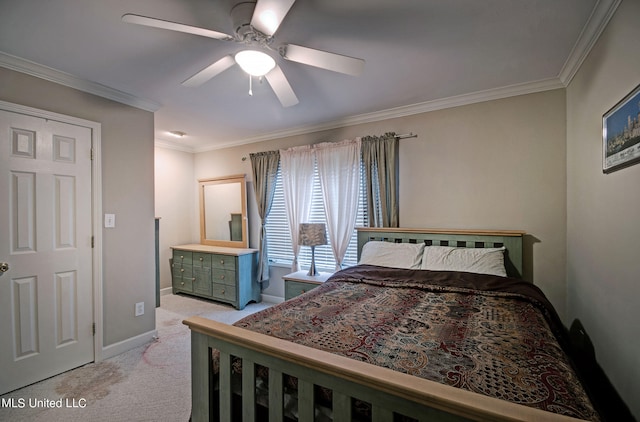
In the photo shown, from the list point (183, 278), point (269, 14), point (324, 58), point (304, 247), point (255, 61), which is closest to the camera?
point (269, 14)

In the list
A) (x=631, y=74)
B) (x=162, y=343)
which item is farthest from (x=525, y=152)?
(x=162, y=343)

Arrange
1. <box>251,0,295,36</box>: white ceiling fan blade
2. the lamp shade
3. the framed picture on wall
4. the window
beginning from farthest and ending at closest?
the window < the lamp shade < the framed picture on wall < <box>251,0,295,36</box>: white ceiling fan blade

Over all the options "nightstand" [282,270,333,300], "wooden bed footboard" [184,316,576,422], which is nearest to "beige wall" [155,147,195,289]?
"nightstand" [282,270,333,300]

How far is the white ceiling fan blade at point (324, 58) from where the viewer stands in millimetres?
1564

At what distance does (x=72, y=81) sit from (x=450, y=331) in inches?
133

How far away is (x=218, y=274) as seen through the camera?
12.9 ft

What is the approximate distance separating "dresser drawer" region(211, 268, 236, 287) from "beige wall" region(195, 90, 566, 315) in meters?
2.38

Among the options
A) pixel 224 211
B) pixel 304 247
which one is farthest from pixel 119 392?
pixel 224 211

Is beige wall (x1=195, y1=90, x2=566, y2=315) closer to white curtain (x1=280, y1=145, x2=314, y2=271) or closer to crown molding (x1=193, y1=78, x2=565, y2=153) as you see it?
crown molding (x1=193, y1=78, x2=565, y2=153)

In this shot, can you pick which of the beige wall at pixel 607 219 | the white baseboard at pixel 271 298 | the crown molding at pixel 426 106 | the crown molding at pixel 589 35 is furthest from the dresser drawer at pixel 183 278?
the crown molding at pixel 589 35

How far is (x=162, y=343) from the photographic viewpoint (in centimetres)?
281

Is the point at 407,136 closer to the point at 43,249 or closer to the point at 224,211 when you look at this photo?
the point at 224,211

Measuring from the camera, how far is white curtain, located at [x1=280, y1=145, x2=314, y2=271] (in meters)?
3.64

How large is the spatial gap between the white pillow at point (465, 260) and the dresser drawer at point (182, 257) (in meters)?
3.41
